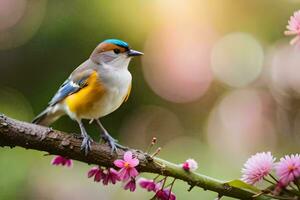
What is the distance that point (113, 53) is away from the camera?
4.55 ft

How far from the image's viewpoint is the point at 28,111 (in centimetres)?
252

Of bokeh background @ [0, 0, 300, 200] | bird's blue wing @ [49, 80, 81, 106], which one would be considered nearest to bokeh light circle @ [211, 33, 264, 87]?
bokeh background @ [0, 0, 300, 200]

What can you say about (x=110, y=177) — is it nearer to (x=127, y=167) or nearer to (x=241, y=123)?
(x=127, y=167)

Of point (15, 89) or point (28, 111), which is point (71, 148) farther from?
point (15, 89)

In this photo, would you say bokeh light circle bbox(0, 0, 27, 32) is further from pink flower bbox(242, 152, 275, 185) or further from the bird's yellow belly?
pink flower bbox(242, 152, 275, 185)

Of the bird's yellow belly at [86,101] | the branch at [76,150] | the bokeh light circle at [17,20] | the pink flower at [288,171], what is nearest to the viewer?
the pink flower at [288,171]

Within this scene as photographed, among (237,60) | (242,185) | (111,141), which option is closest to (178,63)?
(237,60)

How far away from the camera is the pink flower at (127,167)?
2.46 feet

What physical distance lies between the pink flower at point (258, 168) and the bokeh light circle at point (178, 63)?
208 cm

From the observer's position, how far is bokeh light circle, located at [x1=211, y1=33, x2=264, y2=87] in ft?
9.65

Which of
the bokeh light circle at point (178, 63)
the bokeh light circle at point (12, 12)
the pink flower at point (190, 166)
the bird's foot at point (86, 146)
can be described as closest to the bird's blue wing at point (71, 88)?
the bird's foot at point (86, 146)

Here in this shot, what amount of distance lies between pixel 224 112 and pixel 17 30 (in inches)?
46.4

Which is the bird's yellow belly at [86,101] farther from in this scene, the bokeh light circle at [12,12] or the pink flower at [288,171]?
the bokeh light circle at [12,12]

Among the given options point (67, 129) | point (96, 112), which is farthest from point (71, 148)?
point (67, 129)
